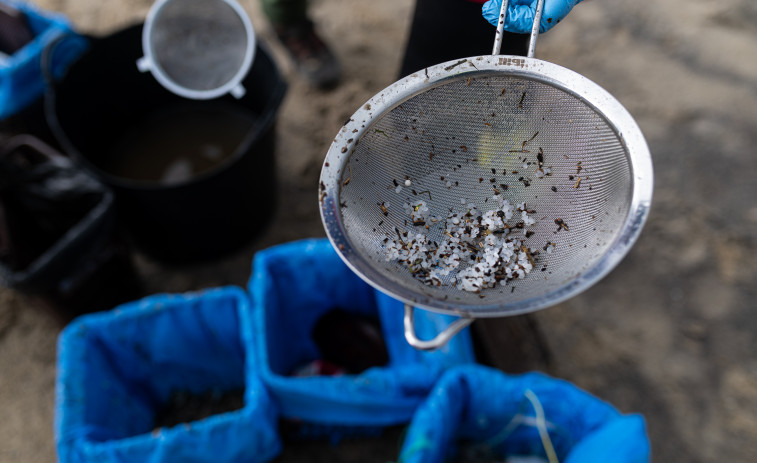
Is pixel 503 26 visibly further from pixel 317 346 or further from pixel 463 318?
pixel 317 346

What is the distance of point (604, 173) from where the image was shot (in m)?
1.30

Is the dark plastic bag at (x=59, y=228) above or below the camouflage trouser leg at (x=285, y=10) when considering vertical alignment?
below

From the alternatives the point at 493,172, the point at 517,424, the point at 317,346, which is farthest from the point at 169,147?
the point at 517,424

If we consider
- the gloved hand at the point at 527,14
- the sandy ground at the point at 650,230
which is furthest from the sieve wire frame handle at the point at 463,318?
the sandy ground at the point at 650,230

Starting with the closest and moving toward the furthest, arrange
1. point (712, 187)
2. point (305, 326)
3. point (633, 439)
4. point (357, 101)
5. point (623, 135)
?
point (623, 135) → point (633, 439) → point (305, 326) → point (712, 187) → point (357, 101)

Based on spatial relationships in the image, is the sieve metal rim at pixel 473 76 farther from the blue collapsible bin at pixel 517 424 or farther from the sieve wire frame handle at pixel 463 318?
the blue collapsible bin at pixel 517 424

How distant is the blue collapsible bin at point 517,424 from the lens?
153 cm

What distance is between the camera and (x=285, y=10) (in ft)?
10.2

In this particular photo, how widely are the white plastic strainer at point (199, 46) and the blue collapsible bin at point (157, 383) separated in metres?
0.84

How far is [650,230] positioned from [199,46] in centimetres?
236

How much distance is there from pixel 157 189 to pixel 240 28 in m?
0.72

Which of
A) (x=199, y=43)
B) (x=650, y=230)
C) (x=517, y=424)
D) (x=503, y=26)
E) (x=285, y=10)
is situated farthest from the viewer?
(x=285, y=10)

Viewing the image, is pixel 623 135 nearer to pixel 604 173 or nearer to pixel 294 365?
pixel 604 173

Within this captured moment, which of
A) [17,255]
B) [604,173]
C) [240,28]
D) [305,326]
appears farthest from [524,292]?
[17,255]
